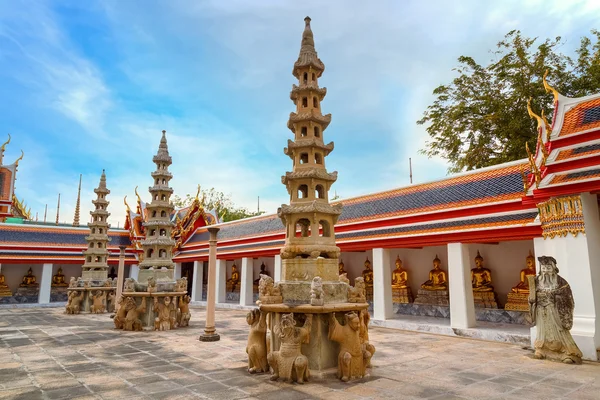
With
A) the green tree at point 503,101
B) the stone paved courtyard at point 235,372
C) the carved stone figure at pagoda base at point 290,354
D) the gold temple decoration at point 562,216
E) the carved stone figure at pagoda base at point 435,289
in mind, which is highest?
the green tree at point 503,101

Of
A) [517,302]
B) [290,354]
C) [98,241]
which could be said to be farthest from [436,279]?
[98,241]

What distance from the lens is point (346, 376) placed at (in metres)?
6.41

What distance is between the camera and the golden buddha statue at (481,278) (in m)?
14.2

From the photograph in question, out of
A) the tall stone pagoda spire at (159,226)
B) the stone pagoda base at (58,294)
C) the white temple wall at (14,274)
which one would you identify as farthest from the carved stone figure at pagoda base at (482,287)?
the white temple wall at (14,274)

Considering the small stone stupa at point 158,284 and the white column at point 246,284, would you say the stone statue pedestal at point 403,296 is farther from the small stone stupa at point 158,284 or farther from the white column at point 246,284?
the small stone stupa at point 158,284

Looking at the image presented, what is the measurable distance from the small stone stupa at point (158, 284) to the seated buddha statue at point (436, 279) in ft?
30.0

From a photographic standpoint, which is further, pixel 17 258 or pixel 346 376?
pixel 17 258

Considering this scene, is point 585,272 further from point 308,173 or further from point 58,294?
point 58,294

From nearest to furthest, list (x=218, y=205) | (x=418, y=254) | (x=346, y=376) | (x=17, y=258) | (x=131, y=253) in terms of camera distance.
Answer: (x=346, y=376), (x=418, y=254), (x=17, y=258), (x=131, y=253), (x=218, y=205)

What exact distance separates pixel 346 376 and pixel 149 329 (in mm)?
8601

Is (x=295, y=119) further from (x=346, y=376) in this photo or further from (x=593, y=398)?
(x=593, y=398)

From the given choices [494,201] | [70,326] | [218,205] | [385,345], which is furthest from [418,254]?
[218,205]

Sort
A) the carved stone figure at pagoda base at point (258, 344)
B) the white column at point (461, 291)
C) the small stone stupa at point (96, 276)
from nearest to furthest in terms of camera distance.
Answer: the carved stone figure at pagoda base at point (258, 344)
the white column at point (461, 291)
the small stone stupa at point (96, 276)

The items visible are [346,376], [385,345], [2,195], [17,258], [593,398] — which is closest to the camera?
[593,398]
